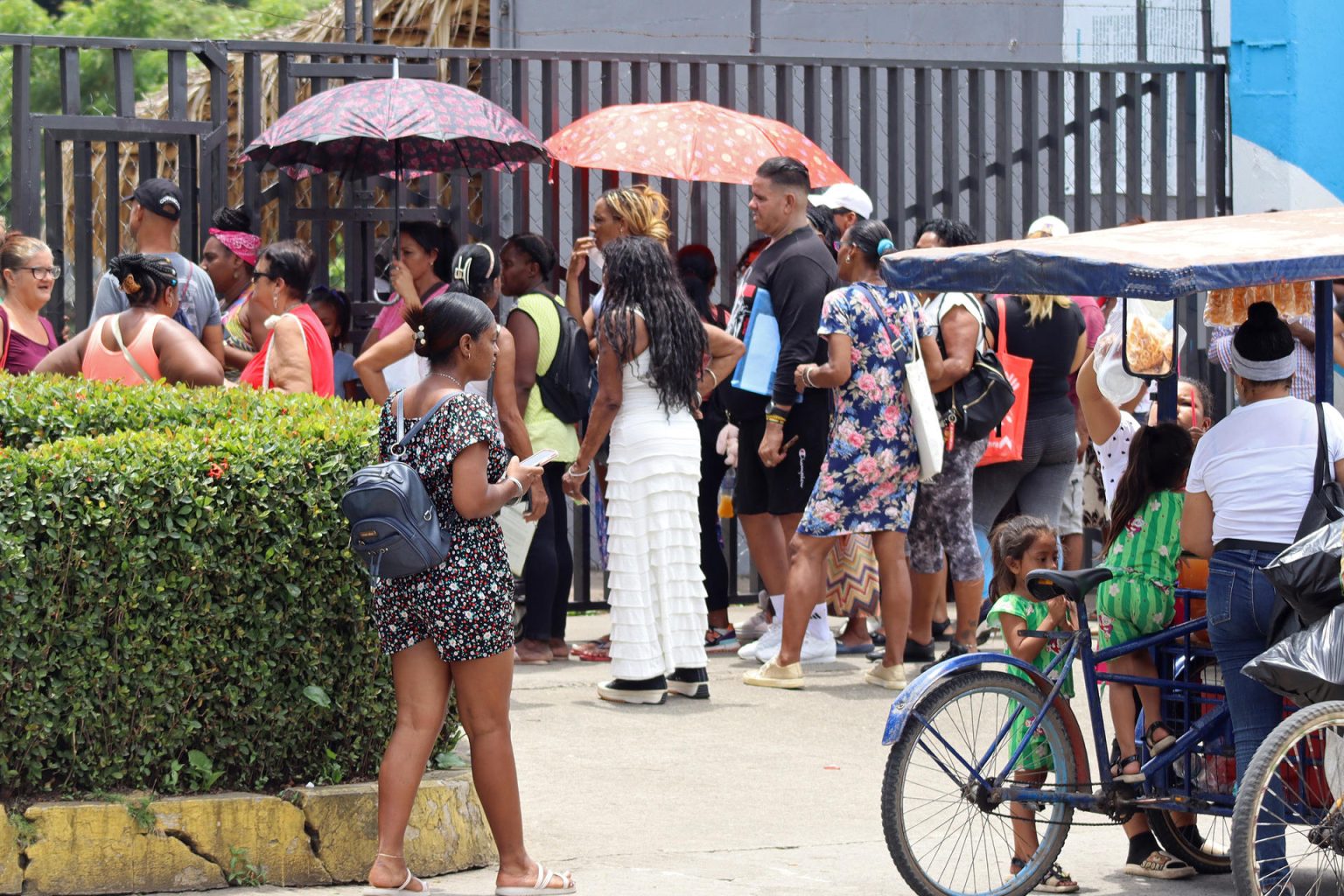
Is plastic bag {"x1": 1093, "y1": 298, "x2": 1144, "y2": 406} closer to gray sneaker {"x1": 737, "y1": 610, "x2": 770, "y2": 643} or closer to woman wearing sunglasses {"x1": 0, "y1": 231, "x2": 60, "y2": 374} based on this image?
gray sneaker {"x1": 737, "y1": 610, "x2": 770, "y2": 643}

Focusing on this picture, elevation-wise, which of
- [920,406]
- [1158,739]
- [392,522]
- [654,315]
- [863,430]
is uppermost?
[654,315]

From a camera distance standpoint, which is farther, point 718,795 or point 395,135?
point 395,135

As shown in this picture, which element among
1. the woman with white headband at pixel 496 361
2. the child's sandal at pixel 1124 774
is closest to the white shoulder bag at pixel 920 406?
the woman with white headband at pixel 496 361

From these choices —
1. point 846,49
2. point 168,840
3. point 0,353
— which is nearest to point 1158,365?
point 168,840

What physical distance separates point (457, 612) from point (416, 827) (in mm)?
796

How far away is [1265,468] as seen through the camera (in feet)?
16.8

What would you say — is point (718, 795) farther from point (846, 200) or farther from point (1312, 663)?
point (846, 200)

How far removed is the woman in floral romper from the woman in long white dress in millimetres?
2286

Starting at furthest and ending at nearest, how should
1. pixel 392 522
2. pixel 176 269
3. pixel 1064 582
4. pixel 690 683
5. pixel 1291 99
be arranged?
pixel 1291 99, pixel 176 269, pixel 690 683, pixel 1064 582, pixel 392 522

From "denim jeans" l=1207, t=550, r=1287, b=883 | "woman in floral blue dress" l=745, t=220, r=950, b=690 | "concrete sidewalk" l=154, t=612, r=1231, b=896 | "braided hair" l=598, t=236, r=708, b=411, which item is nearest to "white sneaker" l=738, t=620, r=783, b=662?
"concrete sidewalk" l=154, t=612, r=1231, b=896

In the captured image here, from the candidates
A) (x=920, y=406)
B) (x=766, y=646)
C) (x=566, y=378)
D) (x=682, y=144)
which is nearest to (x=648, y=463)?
(x=566, y=378)

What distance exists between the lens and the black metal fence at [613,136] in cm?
885

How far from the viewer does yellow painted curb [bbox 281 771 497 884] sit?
527 cm

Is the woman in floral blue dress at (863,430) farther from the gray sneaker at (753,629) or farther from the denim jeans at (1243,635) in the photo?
the denim jeans at (1243,635)
